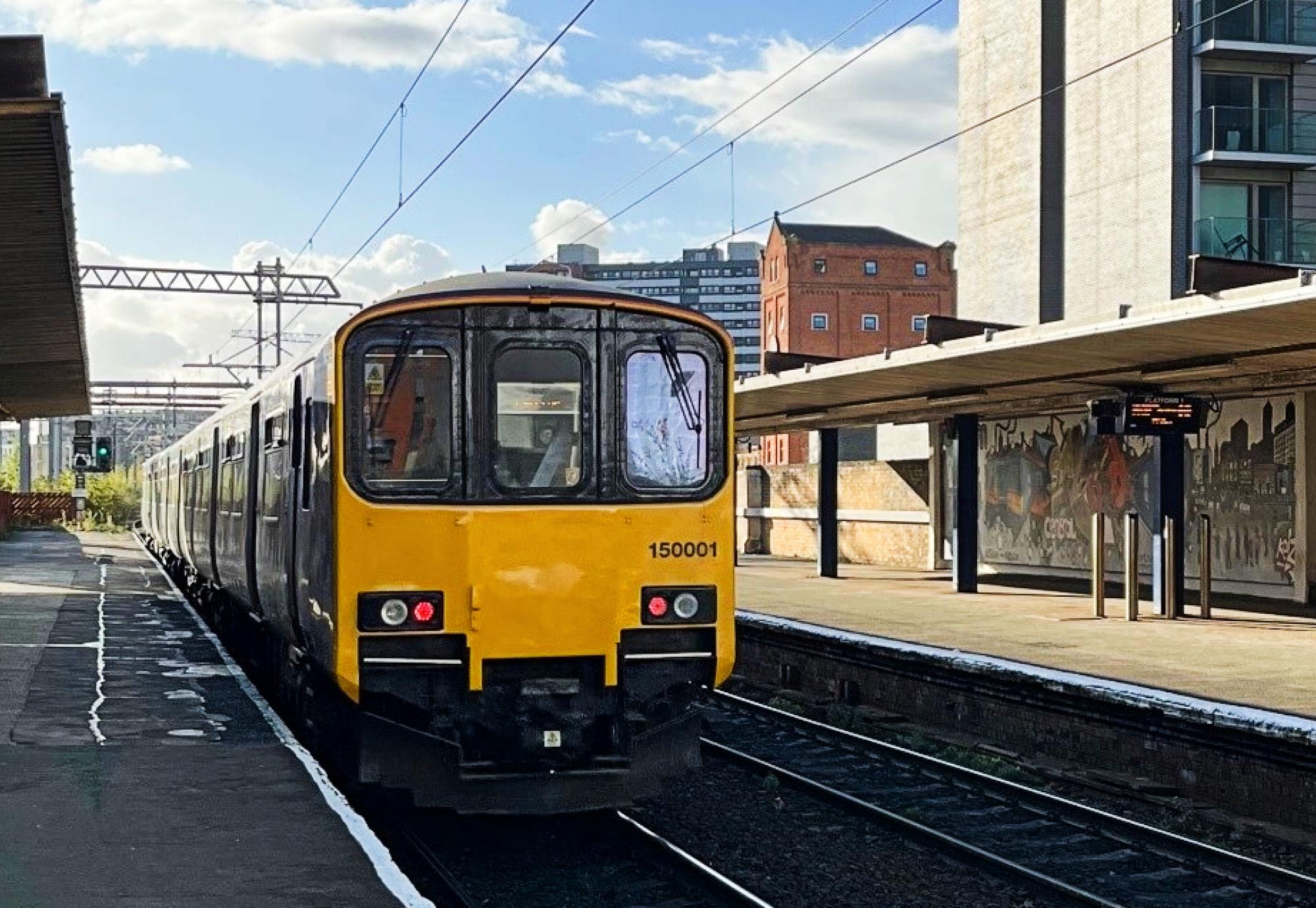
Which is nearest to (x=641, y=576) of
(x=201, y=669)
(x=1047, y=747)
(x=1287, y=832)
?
(x=1287, y=832)

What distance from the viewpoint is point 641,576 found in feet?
29.7

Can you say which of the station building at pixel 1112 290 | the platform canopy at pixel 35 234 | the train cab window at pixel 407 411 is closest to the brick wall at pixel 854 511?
the station building at pixel 1112 290

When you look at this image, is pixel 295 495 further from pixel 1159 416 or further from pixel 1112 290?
pixel 1112 290

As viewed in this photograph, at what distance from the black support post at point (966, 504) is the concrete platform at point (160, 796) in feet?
39.0

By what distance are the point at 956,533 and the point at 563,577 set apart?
16978 mm

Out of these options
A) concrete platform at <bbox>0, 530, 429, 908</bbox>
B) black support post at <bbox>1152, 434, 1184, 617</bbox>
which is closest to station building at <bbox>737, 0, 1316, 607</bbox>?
black support post at <bbox>1152, 434, 1184, 617</bbox>

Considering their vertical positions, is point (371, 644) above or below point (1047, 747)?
above

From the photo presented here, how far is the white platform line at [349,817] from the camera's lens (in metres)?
7.10

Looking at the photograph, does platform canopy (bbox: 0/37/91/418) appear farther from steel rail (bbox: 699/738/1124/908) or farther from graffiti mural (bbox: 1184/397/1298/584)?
graffiti mural (bbox: 1184/397/1298/584)

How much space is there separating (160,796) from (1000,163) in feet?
93.4

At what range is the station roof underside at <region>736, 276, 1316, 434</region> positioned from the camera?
46.9ft

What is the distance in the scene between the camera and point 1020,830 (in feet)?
34.0

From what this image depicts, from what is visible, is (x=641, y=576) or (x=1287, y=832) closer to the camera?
(x=641, y=576)

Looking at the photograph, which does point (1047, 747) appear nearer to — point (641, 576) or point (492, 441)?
point (641, 576)
